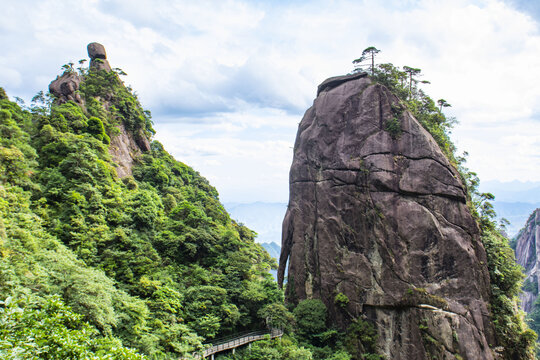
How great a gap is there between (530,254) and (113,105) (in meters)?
117

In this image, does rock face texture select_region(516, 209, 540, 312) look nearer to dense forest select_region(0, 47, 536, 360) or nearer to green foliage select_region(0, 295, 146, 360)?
dense forest select_region(0, 47, 536, 360)

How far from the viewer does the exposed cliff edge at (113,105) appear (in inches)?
1570

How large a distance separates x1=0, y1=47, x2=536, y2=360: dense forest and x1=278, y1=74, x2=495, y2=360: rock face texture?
1.73m

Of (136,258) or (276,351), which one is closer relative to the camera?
(276,351)

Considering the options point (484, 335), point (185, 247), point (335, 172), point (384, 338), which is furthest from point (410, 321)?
point (185, 247)

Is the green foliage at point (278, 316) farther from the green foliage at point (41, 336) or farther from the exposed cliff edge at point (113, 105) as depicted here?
the exposed cliff edge at point (113, 105)

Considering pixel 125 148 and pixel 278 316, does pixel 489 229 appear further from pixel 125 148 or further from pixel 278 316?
pixel 125 148

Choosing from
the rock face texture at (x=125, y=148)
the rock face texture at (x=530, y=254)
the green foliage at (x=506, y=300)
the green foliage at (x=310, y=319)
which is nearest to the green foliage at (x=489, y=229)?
the green foliage at (x=506, y=300)

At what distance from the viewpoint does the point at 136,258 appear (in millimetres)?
25469

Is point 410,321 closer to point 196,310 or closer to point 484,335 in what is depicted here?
point 484,335

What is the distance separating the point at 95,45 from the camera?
5278cm

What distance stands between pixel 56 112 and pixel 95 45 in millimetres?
24440

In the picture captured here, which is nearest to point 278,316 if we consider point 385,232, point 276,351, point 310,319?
point 310,319

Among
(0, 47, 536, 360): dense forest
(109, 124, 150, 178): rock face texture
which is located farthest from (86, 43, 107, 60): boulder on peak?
(0, 47, 536, 360): dense forest
